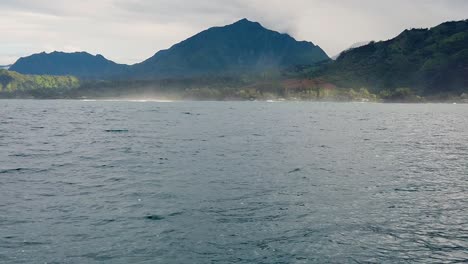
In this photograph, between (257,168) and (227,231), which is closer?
(227,231)

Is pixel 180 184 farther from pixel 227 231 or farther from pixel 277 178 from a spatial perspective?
pixel 227 231

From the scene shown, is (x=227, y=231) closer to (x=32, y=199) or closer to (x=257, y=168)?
(x=32, y=199)

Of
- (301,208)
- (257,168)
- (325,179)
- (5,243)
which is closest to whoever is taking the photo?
(5,243)

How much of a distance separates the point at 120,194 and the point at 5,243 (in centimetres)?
1029

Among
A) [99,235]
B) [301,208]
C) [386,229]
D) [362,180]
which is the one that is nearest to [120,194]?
[99,235]

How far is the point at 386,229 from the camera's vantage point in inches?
871

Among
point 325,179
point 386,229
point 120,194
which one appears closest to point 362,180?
point 325,179

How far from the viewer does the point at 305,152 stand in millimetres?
52469

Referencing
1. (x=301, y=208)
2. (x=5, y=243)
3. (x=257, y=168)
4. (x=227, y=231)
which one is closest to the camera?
(x=5, y=243)

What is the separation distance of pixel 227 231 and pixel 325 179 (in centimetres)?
1614

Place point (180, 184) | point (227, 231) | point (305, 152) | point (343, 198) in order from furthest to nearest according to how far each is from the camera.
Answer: point (305, 152) < point (180, 184) < point (343, 198) < point (227, 231)

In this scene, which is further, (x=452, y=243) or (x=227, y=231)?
(x=227, y=231)

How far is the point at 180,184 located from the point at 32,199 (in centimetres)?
1106

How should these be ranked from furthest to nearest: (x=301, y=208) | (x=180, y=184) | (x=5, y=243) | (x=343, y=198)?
(x=180, y=184), (x=343, y=198), (x=301, y=208), (x=5, y=243)
